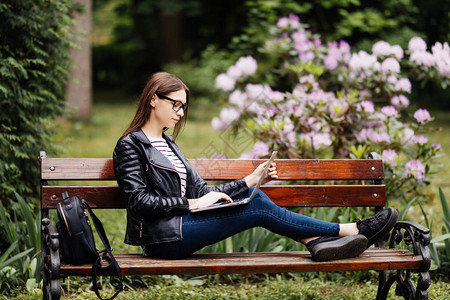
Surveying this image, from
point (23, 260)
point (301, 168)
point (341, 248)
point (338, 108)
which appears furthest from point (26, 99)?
point (341, 248)

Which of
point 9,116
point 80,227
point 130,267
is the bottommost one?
point 130,267

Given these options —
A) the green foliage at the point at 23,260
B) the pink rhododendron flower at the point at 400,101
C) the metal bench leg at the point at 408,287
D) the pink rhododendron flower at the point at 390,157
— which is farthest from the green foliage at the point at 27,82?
the pink rhododendron flower at the point at 400,101

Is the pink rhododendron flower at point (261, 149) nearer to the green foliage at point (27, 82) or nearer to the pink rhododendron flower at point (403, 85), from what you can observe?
the pink rhododendron flower at point (403, 85)

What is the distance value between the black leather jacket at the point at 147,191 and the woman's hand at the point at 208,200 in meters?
0.08

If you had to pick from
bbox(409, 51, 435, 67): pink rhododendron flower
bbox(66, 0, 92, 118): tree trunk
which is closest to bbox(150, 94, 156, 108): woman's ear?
bbox(409, 51, 435, 67): pink rhododendron flower

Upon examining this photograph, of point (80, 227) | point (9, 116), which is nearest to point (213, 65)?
point (9, 116)

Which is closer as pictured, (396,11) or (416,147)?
(416,147)

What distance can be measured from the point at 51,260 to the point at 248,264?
3.23ft

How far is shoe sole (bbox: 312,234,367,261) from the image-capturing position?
2895 millimetres

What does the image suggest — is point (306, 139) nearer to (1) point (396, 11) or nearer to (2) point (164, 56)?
(1) point (396, 11)

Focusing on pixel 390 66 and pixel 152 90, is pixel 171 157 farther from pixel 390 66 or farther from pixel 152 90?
pixel 390 66

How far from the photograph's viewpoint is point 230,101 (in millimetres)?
5094

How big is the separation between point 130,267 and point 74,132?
8177 millimetres

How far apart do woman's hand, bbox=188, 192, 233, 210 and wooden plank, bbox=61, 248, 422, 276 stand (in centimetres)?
29
